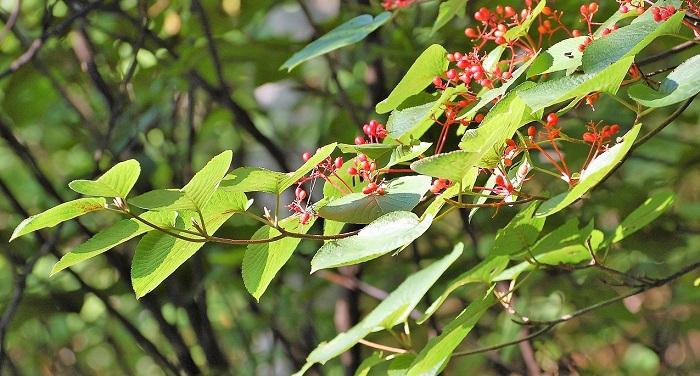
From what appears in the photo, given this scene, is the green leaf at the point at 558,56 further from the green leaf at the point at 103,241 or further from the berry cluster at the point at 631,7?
the green leaf at the point at 103,241

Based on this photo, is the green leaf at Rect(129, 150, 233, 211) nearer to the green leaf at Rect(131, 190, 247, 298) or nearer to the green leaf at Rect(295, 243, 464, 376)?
the green leaf at Rect(131, 190, 247, 298)

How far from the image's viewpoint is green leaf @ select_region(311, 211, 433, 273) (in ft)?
1.61

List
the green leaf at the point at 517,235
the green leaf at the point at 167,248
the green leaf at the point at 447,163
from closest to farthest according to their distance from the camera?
the green leaf at the point at 447,163 → the green leaf at the point at 167,248 → the green leaf at the point at 517,235

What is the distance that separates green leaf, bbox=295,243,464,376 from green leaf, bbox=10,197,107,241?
28 cm

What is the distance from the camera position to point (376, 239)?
0.51 m

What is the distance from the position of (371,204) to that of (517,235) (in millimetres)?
230

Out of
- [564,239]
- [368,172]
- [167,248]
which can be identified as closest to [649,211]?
[564,239]

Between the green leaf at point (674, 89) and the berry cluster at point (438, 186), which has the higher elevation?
the green leaf at point (674, 89)

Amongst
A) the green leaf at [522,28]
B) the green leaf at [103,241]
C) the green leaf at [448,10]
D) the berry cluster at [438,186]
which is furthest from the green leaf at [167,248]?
the green leaf at [448,10]

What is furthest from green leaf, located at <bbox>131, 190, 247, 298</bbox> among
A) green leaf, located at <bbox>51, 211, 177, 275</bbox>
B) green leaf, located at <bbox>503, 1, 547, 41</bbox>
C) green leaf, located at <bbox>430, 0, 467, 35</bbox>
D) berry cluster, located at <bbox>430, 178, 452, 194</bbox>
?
green leaf, located at <bbox>430, 0, 467, 35</bbox>

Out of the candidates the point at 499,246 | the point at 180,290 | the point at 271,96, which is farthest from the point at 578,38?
the point at 271,96

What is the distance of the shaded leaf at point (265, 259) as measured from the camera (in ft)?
2.01

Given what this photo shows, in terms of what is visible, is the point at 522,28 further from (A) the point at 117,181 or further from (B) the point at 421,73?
(A) the point at 117,181

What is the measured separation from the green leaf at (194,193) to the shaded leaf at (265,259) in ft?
0.34
